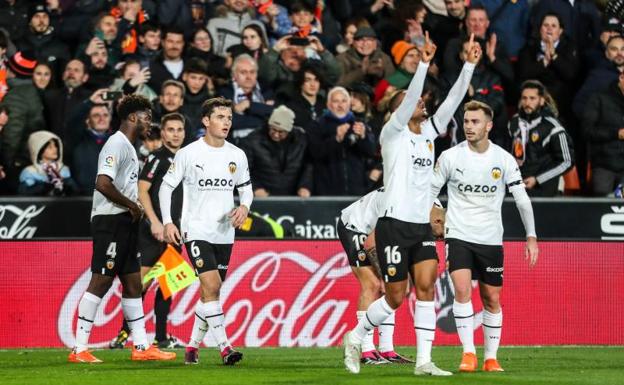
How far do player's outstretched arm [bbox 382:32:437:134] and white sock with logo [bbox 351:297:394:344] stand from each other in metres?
1.51

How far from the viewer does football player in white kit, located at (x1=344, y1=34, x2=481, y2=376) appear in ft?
39.7

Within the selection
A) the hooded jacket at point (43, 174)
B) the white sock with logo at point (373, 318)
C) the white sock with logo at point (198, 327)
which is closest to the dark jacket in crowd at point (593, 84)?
the hooded jacket at point (43, 174)

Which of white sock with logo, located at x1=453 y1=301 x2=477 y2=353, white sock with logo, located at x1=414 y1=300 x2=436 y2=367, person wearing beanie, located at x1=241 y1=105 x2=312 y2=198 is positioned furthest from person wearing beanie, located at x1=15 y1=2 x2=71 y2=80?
white sock with logo, located at x1=414 y1=300 x2=436 y2=367

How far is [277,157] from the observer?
18703 mm

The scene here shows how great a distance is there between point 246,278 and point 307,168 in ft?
6.95

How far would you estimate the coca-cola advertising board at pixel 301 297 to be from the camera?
17.1 m

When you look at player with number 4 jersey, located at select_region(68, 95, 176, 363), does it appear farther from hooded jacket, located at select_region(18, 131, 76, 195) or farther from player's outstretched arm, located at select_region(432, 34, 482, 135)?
hooded jacket, located at select_region(18, 131, 76, 195)

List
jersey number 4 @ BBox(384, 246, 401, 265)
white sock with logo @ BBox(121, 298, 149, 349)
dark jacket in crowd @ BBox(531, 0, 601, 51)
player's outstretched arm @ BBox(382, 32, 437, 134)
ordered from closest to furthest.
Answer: player's outstretched arm @ BBox(382, 32, 437, 134) < jersey number 4 @ BBox(384, 246, 401, 265) < white sock with logo @ BBox(121, 298, 149, 349) < dark jacket in crowd @ BBox(531, 0, 601, 51)

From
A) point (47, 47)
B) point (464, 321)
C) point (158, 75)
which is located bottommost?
point (464, 321)

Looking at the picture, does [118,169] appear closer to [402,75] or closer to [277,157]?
[277,157]

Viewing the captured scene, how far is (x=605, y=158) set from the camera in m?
19.3

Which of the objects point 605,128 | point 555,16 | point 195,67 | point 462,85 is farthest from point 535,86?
point 462,85

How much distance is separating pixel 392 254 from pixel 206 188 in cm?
218

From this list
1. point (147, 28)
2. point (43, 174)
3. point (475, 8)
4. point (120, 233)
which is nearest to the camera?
point (120, 233)
